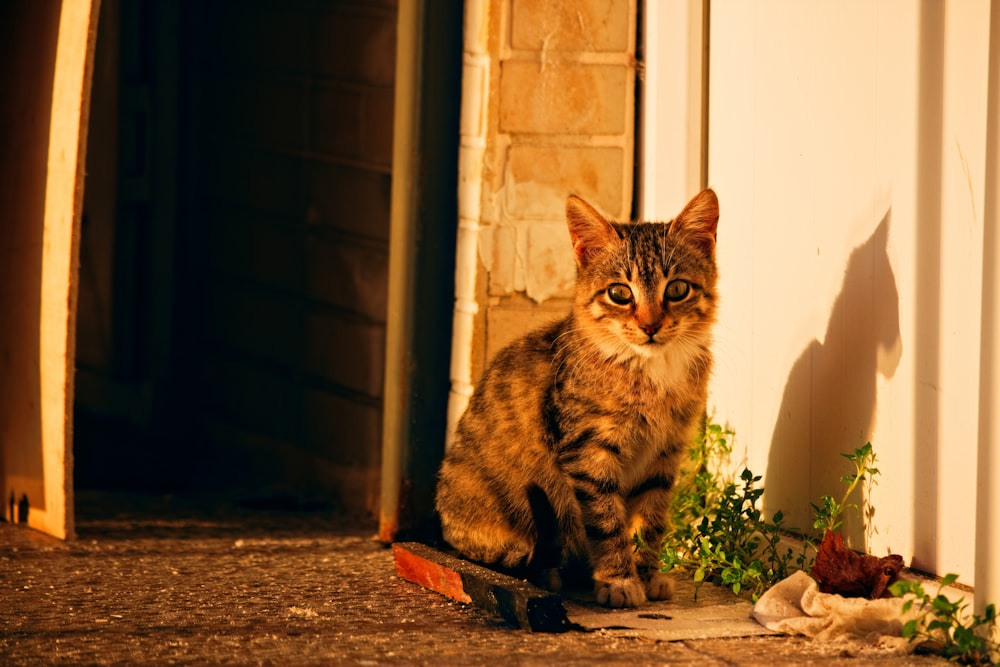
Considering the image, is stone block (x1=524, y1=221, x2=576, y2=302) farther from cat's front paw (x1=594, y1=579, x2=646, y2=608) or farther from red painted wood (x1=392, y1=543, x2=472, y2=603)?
cat's front paw (x1=594, y1=579, x2=646, y2=608)

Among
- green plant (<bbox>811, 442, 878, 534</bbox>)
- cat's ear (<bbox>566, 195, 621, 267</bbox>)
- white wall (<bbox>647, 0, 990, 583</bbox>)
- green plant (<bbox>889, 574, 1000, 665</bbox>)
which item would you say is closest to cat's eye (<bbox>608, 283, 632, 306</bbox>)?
cat's ear (<bbox>566, 195, 621, 267</bbox>)

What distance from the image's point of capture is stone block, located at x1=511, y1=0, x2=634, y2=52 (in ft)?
14.4

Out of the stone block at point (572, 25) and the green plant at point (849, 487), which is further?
the stone block at point (572, 25)

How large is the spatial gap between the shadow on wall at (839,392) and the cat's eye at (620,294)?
562 millimetres

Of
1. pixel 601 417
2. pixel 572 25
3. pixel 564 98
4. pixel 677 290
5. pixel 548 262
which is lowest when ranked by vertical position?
pixel 601 417

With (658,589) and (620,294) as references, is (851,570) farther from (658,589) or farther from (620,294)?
(620,294)

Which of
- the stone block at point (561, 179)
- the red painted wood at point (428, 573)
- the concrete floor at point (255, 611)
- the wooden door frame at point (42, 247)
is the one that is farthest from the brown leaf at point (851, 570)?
the wooden door frame at point (42, 247)

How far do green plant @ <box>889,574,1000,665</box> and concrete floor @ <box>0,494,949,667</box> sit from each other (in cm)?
6

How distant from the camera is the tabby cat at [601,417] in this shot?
3729 mm

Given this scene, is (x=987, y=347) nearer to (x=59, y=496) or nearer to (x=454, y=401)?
(x=454, y=401)

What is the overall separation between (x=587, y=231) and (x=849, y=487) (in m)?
0.96

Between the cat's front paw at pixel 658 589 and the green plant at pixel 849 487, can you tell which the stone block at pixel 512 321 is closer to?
the cat's front paw at pixel 658 589

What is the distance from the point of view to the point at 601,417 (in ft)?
12.2

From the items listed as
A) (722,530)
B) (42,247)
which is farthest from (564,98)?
(42,247)
